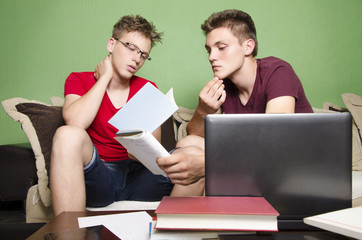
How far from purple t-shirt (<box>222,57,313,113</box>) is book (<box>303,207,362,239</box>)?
0.81 meters

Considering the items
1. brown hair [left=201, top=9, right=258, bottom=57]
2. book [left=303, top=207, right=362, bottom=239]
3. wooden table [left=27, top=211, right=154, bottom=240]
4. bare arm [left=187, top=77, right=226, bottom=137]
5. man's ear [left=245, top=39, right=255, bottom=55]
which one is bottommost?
wooden table [left=27, top=211, right=154, bottom=240]

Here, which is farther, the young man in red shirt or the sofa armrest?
the sofa armrest

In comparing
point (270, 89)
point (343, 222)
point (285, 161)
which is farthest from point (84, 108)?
point (343, 222)

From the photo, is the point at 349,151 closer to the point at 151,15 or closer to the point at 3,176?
the point at 3,176

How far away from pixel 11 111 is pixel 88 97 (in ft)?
1.26

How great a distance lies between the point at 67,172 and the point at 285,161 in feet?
2.24

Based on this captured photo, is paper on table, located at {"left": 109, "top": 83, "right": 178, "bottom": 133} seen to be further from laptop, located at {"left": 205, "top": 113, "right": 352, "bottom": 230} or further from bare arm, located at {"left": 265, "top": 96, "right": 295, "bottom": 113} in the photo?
bare arm, located at {"left": 265, "top": 96, "right": 295, "bottom": 113}

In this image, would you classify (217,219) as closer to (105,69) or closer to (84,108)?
(84,108)

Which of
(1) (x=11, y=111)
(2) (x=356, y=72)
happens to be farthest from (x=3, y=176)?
(2) (x=356, y=72)

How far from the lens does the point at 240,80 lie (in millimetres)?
1479

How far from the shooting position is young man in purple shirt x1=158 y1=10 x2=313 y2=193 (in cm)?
131

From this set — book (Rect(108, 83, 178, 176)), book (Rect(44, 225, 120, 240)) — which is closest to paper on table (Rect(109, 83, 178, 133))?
book (Rect(108, 83, 178, 176))

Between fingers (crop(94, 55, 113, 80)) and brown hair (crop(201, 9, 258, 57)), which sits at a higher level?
brown hair (crop(201, 9, 258, 57))

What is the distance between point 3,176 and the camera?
A: 4.62ft
